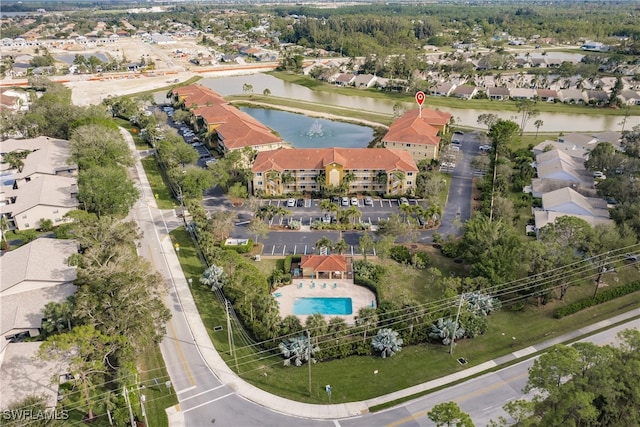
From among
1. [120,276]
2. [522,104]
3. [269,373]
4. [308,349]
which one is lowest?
[269,373]

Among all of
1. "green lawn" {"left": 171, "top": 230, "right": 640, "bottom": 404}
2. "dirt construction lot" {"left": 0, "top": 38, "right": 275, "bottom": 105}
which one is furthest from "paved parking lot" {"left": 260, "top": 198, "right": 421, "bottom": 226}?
"dirt construction lot" {"left": 0, "top": 38, "right": 275, "bottom": 105}

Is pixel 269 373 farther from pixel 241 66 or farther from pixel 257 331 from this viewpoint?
pixel 241 66

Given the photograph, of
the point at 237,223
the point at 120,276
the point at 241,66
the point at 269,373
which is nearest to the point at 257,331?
the point at 269,373

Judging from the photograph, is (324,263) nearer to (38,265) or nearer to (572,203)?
(38,265)

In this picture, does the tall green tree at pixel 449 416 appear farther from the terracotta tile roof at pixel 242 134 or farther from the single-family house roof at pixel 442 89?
the single-family house roof at pixel 442 89

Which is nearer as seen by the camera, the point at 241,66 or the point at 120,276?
the point at 120,276

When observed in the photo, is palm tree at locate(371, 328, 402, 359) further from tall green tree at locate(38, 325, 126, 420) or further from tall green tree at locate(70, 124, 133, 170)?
tall green tree at locate(70, 124, 133, 170)
